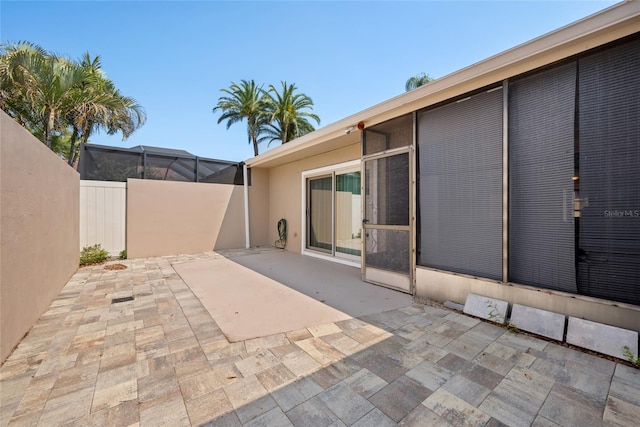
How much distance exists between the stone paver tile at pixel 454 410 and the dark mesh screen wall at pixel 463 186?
1.72 metres

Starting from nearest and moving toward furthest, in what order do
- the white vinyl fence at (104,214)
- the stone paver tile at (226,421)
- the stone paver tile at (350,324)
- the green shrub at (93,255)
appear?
the stone paver tile at (226,421) → the stone paver tile at (350,324) → the green shrub at (93,255) → the white vinyl fence at (104,214)

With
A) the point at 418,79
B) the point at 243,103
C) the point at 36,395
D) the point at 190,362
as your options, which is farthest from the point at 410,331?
the point at 418,79

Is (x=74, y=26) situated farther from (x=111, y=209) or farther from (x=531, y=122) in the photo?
(x=531, y=122)

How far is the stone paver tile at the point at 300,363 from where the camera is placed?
6.25 ft

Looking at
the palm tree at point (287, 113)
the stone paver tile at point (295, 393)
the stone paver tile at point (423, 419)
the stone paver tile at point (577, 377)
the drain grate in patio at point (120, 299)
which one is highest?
the palm tree at point (287, 113)

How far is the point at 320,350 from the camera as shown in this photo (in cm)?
219

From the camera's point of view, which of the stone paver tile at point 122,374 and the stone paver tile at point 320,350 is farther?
the stone paver tile at point 320,350

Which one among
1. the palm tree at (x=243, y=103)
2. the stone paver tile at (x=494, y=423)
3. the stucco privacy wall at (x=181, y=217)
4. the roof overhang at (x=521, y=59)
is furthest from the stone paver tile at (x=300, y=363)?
the palm tree at (x=243, y=103)

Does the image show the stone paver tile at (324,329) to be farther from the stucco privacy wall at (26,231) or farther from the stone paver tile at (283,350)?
the stucco privacy wall at (26,231)

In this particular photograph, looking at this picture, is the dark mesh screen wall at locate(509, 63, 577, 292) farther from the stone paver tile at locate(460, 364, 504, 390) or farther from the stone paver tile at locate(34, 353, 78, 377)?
the stone paver tile at locate(34, 353, 78, 377)

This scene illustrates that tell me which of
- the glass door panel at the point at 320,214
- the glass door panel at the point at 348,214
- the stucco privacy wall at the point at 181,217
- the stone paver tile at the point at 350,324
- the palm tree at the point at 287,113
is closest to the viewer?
the stone paver tile at the point at 350,324

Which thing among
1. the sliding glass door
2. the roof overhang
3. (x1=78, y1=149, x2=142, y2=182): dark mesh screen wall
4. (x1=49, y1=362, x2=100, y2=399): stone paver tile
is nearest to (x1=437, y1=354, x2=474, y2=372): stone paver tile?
(x1=49, y1=362, x2=100, y2=399): stone paver tile

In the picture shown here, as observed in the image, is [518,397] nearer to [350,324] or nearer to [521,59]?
[350,324]

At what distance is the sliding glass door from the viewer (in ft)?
18.8
